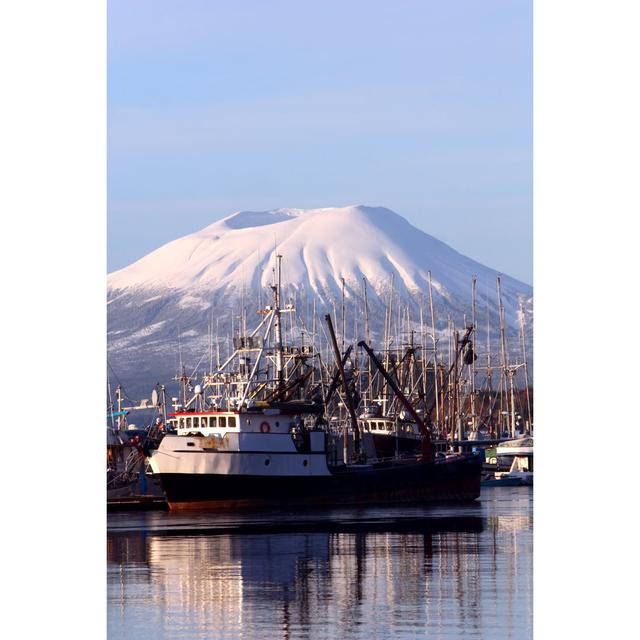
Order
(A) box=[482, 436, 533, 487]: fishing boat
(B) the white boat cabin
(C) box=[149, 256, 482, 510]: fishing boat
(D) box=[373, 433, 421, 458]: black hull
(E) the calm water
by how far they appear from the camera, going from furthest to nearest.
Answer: (A) box=[482, 436, 533, 487]: fishing boat < (D) box=[373, 433, 421, 458]: black hull < (B) the white boat cabin < (C) box=[149, 256, 482, 510]: fishing boat < (E) the calm water

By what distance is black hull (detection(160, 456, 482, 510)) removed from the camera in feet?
148

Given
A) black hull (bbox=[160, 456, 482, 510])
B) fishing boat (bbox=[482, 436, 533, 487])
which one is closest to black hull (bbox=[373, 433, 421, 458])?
fishing boat (bbox=[482, 436, 533, 487])

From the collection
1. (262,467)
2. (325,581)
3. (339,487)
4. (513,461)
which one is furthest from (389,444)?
(325,581)

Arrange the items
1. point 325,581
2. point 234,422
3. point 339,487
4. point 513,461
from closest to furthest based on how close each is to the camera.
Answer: point 325,581 < point 234,422 < point 339,487 < point 513,461

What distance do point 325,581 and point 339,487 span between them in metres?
27.4

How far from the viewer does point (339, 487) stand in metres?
47.4

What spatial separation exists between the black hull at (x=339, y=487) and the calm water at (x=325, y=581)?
991 centimetres

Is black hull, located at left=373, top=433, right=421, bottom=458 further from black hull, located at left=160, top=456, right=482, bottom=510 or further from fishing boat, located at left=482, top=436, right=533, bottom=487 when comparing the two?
black hull, located at left=160, top=456, right=482, bottom=510

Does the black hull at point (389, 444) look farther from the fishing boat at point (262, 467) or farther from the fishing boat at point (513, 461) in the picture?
the fishing boat at point (262, 467)

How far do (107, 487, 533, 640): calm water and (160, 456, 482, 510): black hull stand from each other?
9.91 m

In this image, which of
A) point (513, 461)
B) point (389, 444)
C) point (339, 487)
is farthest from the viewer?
point (513, 461)

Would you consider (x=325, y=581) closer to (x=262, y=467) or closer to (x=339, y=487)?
(x=262, y=467)
